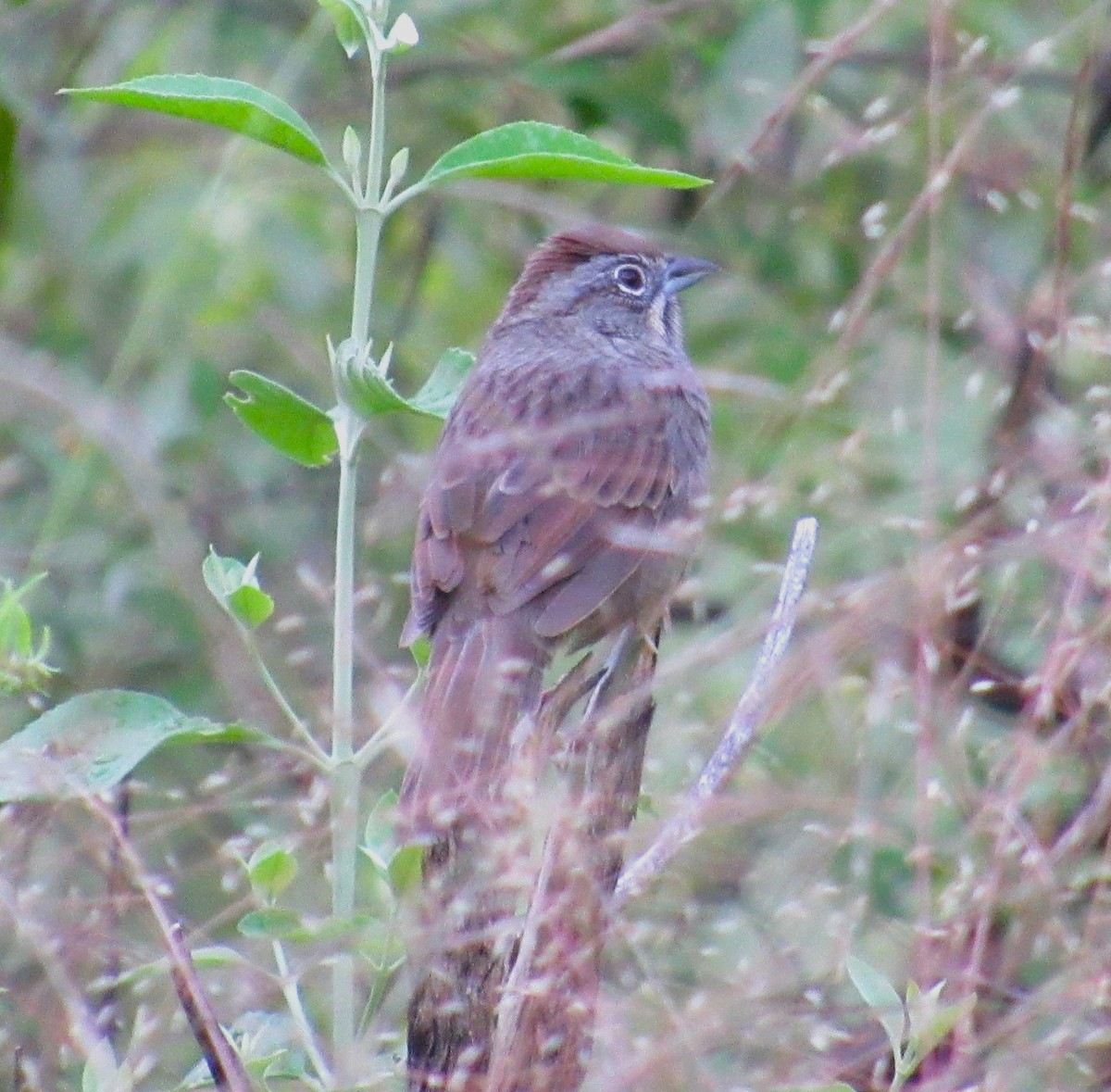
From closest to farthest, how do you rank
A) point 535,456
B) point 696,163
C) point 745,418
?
point 535,456
point 745,418
point 696,163

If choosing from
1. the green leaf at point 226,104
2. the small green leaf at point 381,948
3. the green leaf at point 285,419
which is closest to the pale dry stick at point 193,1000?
the small green leaf at point 381,948

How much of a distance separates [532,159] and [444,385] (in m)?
0.48

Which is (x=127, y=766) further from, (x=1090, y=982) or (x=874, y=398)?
(x=874, y=398)

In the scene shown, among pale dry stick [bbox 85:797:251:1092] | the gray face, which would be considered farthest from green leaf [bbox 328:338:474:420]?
the gray face

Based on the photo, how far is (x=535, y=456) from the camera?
13.5ft

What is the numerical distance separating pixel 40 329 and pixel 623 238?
1809 mm

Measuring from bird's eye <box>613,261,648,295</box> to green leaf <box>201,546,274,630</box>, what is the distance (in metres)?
2.48

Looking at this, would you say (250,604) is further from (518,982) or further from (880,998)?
(880,998)

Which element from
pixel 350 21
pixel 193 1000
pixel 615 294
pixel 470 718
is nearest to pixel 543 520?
pixel 470 718

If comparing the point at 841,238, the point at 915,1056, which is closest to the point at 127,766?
the point at 915,1056

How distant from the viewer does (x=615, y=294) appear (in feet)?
16.3

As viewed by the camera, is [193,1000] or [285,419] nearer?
[193,1000]

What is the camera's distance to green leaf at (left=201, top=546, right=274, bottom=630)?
2488 millimetres

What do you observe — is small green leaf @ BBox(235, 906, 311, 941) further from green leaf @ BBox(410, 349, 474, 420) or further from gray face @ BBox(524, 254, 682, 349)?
gray face @ BBox(524, 254, 682, 349)
